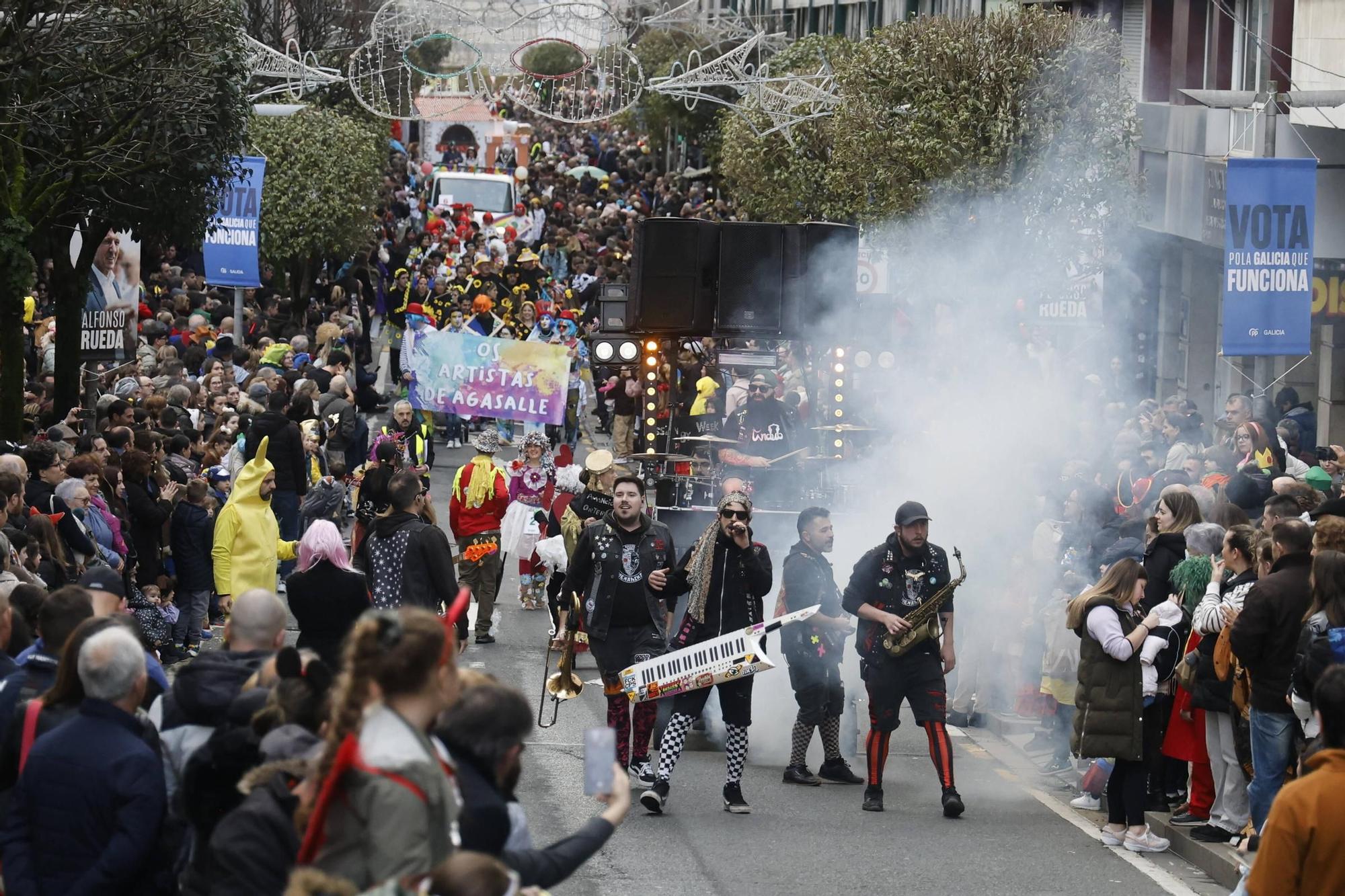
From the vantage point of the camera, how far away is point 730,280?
16.3m

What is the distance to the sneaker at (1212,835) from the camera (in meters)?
9.11

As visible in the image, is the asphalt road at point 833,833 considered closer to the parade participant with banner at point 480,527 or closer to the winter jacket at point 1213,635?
the winter jacket at point 1213,635

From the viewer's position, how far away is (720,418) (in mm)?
17609

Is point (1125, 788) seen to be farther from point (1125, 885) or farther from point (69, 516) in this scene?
point (69, 516)

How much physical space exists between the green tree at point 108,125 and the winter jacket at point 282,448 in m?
2.01

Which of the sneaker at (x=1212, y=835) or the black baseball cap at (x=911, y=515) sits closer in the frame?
the sneaker at (x=1212, y=835)

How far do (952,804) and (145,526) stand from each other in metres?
5.99

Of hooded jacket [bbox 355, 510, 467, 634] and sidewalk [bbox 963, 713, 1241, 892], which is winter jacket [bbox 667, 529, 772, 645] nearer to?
hooded jacket [bbox 355, 510, 467, 634]

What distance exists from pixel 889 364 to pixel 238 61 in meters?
6.94

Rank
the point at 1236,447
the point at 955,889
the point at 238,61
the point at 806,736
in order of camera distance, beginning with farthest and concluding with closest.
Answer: the point at 238,61 → the point at 1236,447 → the point at 806,736 → the point at 955,889

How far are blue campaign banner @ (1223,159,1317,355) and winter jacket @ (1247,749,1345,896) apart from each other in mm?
11454

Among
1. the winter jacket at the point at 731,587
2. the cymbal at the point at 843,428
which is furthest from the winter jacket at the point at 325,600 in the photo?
the cymbal at the point at 843,428

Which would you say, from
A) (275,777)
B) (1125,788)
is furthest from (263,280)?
(275,777)

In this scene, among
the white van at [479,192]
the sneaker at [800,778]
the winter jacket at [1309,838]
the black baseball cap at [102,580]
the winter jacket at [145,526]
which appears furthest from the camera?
the white van at [479,192]
